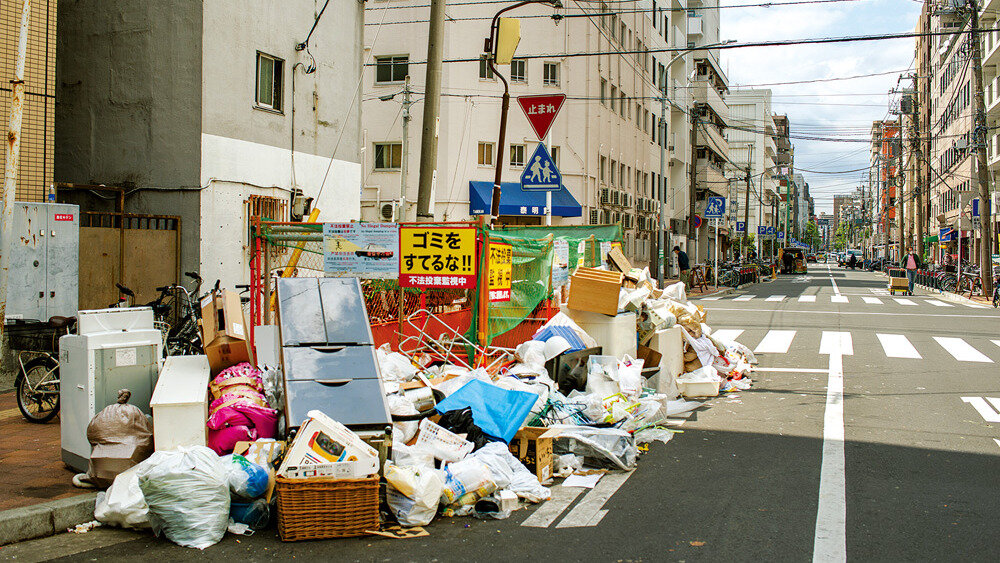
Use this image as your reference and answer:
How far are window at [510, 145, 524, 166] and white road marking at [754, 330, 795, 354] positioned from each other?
17.5m

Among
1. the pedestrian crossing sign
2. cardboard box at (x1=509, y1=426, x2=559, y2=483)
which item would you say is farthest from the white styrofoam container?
the pedestrian crossing sign

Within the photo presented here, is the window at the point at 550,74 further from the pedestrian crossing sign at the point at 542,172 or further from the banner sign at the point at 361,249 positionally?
the banner sign at the point at 361,249

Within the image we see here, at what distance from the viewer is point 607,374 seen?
354 inches

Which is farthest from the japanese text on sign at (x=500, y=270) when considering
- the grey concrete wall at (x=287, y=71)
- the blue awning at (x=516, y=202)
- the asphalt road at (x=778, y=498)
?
the blue awning at (x=516, y=202)

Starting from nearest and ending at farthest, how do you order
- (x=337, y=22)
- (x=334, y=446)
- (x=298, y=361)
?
1. (x=334, y=446)
2. (x=298, y=361)
3. (x=337, y=22)

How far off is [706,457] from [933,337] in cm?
1254

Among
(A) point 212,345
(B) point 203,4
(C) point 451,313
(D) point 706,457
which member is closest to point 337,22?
(B) point 203,4

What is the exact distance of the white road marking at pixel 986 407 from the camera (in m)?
9.13

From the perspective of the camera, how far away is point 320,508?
203 inches

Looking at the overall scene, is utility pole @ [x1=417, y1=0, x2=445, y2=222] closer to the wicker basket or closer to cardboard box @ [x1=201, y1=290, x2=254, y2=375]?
cardboard box @ [x1=201, y1=290, x2=254, y2=375]

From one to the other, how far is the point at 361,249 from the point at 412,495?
14.1 ft

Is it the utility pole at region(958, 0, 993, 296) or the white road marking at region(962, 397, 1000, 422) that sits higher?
the utility pole at region(958, 0, 993, 296)

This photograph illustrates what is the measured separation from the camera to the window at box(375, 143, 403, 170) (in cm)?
3278

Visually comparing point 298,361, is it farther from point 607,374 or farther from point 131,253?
point 131,253
